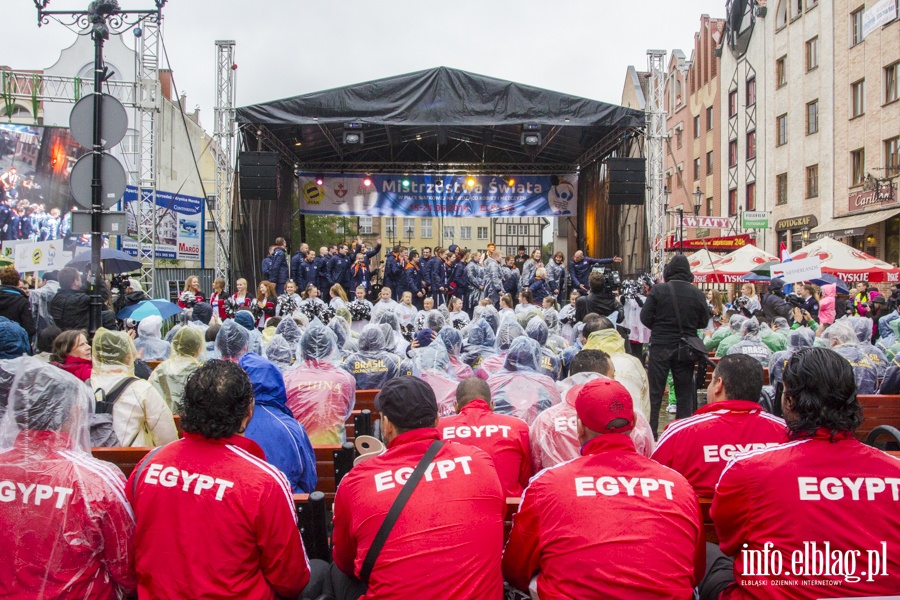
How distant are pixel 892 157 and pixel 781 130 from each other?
7.97 metres

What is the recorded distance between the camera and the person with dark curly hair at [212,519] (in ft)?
6.92

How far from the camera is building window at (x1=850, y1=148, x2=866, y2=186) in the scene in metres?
22.8

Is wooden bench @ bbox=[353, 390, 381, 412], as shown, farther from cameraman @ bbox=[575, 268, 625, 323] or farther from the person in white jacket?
cameraman @ bbox=[575, 268, 625, 323]

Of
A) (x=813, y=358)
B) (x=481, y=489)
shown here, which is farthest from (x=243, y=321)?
(x=813, y=358)

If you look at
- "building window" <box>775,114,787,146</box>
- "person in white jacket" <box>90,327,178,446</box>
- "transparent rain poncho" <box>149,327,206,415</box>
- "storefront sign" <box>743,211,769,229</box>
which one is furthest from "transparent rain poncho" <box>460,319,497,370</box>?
"building window" <box>775,114,787,146</box>

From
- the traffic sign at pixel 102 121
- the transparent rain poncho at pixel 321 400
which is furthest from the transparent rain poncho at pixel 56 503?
the traffic sign at pixel 102 121

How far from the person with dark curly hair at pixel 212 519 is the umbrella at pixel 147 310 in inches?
241

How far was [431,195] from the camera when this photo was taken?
1881 cm

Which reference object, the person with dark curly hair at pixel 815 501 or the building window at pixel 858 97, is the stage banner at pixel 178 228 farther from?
the building window at pixel 858 97

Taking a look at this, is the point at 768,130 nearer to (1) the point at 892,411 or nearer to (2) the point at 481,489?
(1) the point at 892,411

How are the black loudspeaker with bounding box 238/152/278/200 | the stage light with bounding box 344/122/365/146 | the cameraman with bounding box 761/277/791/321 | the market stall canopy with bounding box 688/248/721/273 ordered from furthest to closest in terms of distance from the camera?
the market stall canopy with bounding box 688/248/721/273, the stage light with bounding box 344/122/365/146, the black loudspeaker with bounding box 238/152/278/200, the cameraman with bounding box 761/277/791/321

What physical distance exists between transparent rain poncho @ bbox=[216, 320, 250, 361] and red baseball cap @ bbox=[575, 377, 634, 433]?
296 centimetres

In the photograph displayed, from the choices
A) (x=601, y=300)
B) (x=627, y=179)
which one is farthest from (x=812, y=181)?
(x=601, y=300)

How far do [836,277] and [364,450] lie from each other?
46.8 ft
